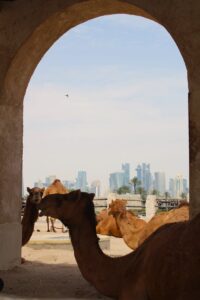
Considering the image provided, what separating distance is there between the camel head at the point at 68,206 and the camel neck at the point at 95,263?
10 cm

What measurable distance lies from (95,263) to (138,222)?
25.5 feet

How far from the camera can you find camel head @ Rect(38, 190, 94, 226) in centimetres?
460

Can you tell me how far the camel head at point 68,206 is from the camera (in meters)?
4.60

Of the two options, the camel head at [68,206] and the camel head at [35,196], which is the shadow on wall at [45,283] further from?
the camel head at [68,206]

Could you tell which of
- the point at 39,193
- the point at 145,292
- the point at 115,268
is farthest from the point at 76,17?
the point at 145,292

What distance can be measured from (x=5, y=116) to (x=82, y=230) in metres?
3.63

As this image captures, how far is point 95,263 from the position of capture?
412cm

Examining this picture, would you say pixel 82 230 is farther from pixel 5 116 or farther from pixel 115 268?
pixel 5 116

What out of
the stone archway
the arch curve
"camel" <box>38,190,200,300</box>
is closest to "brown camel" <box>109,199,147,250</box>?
the stone archway

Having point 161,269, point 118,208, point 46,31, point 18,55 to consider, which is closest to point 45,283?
point 18,55

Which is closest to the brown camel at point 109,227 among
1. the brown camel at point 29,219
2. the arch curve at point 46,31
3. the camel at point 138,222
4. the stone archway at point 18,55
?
the camel at point 138,222

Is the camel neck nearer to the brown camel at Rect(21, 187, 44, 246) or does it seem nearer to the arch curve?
the arch curve

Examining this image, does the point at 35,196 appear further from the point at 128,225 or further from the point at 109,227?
the point at 109,227

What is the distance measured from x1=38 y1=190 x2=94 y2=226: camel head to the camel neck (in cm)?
10
